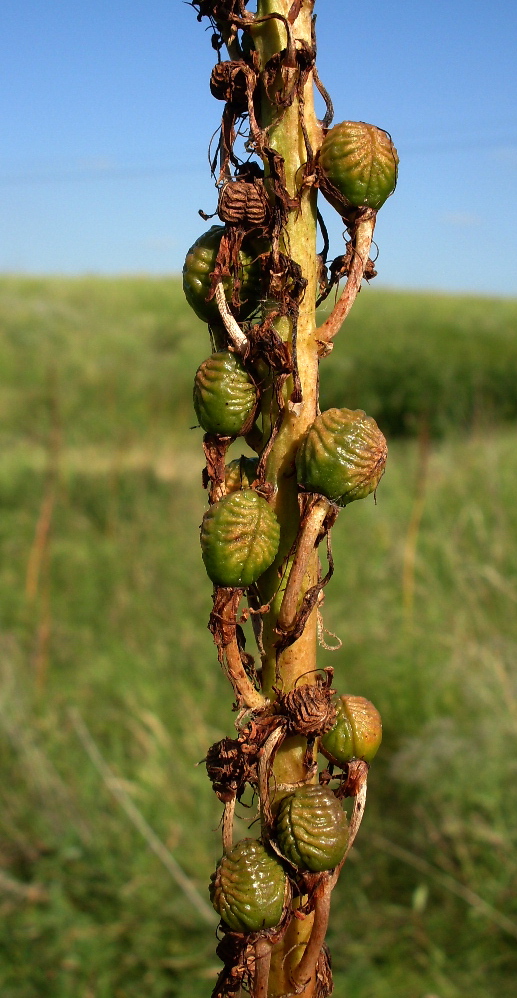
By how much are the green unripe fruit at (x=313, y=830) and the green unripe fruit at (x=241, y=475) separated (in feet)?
0.81

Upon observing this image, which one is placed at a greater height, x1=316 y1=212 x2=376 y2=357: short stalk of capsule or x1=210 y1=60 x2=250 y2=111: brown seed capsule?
x1=210 y1=60 x2=250 y2=111: brown seed capsule

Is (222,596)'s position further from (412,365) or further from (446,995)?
(412,365)

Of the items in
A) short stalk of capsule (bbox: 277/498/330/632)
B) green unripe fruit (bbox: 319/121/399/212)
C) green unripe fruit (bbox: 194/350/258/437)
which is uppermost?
green unripe fruit (bbox: 319/121/399/212)

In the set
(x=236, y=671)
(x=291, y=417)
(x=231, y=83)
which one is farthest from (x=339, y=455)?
(x=231, y=83)

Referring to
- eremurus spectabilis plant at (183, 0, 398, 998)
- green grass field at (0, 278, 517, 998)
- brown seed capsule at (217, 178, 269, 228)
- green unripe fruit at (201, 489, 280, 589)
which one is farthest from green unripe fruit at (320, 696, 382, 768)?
green grass field at (0, 278, 517, 998)

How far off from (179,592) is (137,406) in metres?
6.18

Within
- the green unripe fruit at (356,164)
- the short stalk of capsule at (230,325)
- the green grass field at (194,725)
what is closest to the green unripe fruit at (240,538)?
the short stalk of capsule at (230,325)

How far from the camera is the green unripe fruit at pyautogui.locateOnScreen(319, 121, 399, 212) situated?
580mm

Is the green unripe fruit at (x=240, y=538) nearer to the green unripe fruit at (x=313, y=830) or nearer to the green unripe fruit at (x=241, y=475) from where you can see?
the green unripe fruit at (x=241, y=475)

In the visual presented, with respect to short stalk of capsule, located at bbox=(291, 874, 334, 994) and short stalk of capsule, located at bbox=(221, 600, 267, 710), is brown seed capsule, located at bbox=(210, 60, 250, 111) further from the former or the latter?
short stalk of capsule, located at bbox=(291, 874, 334, 994)

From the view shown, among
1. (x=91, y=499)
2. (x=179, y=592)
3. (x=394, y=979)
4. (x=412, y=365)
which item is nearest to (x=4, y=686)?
(x=179, y=592)

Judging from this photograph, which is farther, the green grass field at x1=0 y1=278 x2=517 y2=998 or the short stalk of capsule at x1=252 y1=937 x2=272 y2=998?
the green grass field at x1=0 y1=278 x2=517 y2=998

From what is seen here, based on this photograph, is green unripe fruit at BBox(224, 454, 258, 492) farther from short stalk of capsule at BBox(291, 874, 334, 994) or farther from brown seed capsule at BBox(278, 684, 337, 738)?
short stalk of capsule at BBox(291, 874, 334, 994)

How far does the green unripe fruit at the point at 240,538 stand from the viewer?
0.57 meters
